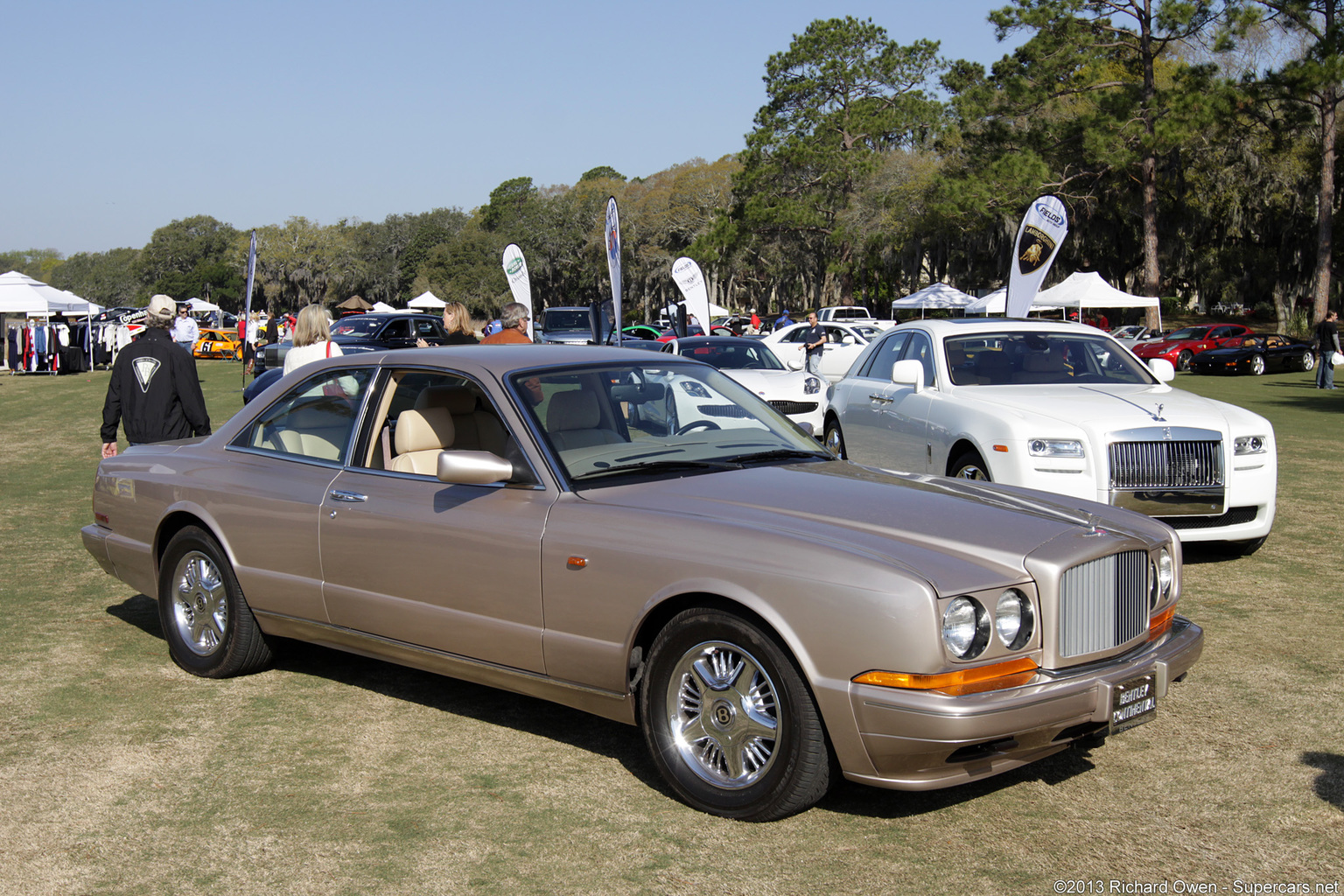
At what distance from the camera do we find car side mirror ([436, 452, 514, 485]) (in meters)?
4.28

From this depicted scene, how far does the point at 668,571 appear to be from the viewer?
3916 millimetres

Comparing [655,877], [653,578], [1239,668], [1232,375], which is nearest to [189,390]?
[653,578]

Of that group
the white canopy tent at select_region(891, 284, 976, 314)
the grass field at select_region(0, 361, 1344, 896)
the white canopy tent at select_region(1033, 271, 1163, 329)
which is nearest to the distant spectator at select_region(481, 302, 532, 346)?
the grass field at select_region(0, 361, 1344, 896)

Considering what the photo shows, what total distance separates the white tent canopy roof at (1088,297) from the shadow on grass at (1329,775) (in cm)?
3658

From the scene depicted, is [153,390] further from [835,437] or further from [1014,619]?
[1014,619]

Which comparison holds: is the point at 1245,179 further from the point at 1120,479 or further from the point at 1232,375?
the point at 1120,479

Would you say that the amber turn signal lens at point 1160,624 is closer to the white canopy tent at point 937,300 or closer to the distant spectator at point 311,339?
the distant spectator at point 311,339

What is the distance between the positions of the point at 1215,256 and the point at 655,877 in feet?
177

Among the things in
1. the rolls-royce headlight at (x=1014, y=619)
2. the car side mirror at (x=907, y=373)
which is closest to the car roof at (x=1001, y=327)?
the car side mirror at (x=907, y=373)

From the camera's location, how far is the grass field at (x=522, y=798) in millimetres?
3541

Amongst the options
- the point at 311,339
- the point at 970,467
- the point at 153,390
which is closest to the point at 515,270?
the point at 311,339

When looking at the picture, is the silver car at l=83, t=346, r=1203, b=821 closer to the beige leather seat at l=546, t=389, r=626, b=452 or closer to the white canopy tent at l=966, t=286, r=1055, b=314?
the beige leather seat at l=546, t=389, r=626, b=452

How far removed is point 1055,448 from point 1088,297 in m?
34.5

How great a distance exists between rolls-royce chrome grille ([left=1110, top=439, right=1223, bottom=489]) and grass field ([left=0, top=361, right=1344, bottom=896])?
49.1 inches
